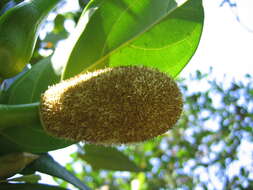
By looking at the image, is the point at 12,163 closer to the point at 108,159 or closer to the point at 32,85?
the point at 32,85

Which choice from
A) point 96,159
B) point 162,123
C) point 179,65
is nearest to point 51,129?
point 162,123

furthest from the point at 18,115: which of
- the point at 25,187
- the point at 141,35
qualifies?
the point at 141,35

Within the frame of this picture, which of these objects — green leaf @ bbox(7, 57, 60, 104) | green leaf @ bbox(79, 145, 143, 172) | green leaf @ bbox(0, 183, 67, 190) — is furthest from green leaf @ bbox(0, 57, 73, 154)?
green leaf @ bbox(79, 145, 143, 172)

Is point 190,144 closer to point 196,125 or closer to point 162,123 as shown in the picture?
point 196,125

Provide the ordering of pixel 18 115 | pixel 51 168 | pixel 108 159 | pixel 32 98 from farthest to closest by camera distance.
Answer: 1. pixel 108 159
2. pixel 51 168
3. pixel 32 98
4. pixel 18 115

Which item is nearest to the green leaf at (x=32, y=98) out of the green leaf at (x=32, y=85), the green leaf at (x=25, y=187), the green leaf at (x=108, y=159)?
the green leaf at (x=32, y=85)

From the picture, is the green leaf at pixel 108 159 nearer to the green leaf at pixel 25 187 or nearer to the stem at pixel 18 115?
the green leaf at pixel 25 187
